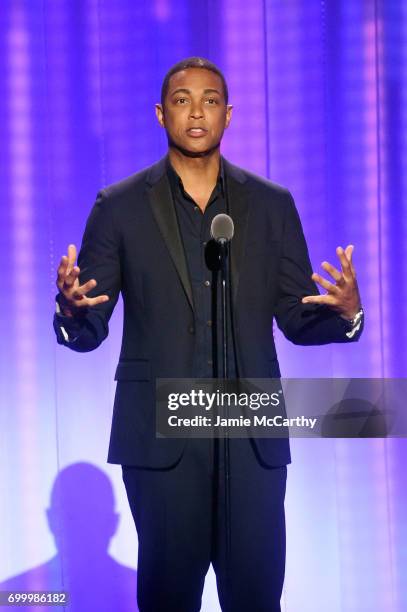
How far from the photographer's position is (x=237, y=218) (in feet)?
8.05

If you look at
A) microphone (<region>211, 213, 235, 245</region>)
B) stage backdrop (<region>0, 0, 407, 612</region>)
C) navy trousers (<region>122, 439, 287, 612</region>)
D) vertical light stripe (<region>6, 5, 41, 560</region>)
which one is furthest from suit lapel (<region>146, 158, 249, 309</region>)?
vertical light stripe (<region>6, 5, 41, 560</region>)

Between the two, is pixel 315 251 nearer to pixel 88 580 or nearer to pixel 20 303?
pixel 20 303

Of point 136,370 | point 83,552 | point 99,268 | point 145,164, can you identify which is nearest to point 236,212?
point 99,268

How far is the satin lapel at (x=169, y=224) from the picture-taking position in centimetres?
236

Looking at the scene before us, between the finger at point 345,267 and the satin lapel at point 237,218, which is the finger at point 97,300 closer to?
the satin lapel at point 237,218

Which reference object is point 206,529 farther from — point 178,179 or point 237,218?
point 178,179

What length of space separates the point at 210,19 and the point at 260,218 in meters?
1.13

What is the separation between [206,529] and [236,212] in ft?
2.78

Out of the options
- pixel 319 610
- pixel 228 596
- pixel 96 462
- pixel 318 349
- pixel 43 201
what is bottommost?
pixel 319 610

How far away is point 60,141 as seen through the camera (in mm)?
3287

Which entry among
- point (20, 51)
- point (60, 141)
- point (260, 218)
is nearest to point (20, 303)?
point (60, 141)

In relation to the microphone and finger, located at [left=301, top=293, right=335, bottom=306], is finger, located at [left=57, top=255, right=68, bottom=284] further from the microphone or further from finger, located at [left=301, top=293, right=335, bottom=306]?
finger, located at [left=301, top=293, right=335, bottom=306]

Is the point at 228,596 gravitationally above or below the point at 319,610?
above

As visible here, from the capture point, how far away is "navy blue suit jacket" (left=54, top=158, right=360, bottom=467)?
7.76 ft
